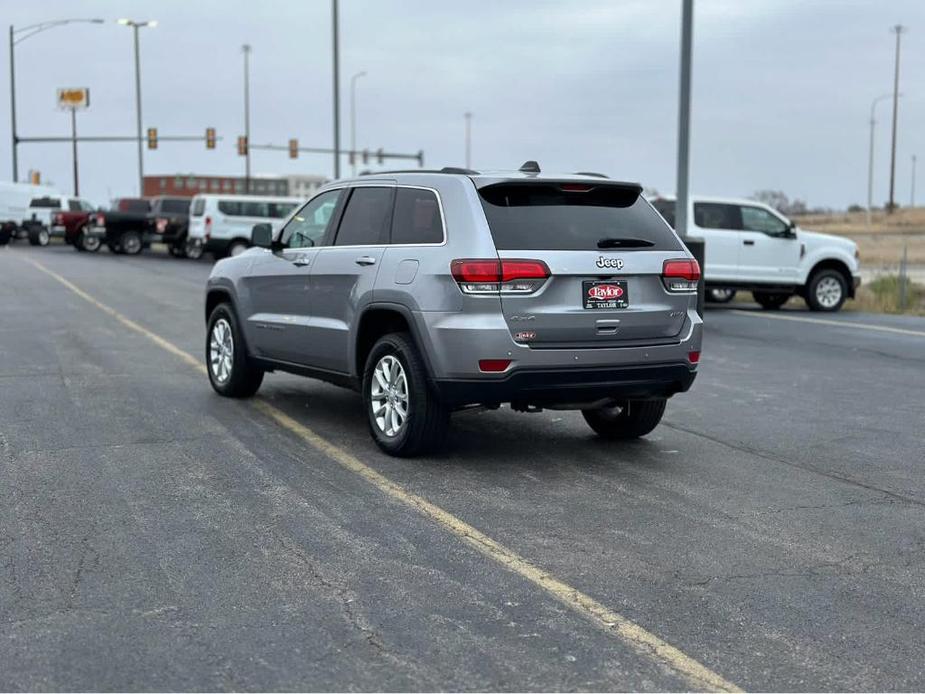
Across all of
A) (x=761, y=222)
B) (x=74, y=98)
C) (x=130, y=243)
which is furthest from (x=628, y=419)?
(x=74, y=98)

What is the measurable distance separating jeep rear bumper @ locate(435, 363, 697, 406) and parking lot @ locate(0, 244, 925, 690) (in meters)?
0.47

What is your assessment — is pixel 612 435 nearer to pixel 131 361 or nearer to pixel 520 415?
pixel 520 415

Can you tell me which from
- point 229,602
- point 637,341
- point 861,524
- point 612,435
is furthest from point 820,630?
point 612,435

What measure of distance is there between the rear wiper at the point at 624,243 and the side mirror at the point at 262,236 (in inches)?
111

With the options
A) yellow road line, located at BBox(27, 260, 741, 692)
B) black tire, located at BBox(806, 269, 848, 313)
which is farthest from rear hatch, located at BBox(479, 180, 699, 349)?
black tire, located at BBox(806, 269, 848, 313)

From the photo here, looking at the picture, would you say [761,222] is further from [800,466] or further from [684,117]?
[800,466]

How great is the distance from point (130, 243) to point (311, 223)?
35516 millimetres

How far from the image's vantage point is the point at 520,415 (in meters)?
9.55

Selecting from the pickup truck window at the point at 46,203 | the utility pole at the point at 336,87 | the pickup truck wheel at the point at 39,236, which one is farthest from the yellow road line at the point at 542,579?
the pickup truck window at the point at 46,203

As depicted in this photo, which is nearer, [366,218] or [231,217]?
[366,218]

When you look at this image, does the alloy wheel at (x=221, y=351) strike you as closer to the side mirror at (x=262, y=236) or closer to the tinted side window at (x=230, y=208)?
the side mirror at (x=262, y=236)

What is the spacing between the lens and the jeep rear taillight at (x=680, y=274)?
24.7 ft

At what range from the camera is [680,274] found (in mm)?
Result: 7562

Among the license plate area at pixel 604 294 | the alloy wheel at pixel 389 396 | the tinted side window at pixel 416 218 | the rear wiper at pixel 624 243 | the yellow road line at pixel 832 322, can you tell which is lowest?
the yellow road line at pixel 832 322
